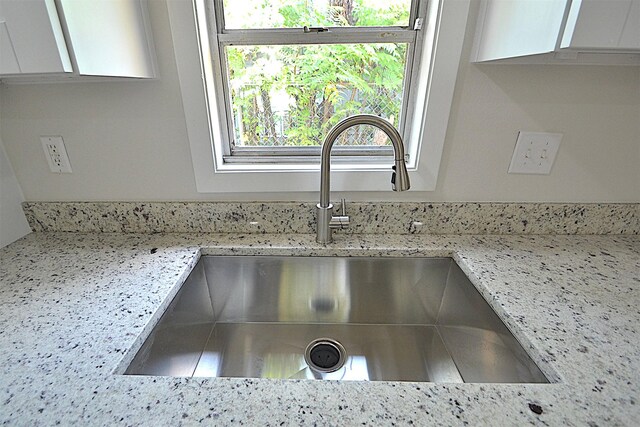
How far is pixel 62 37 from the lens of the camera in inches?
22.3

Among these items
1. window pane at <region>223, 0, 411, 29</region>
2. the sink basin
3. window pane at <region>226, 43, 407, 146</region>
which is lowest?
the sink basin

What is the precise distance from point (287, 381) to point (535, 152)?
0.92 metres

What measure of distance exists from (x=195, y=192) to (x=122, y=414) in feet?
2.09

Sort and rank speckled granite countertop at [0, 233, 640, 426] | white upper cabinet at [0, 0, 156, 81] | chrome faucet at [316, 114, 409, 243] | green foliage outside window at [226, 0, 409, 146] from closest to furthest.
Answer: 1. speckled granite countertop at [0, 233, 640, 426]
2. white upper cabinet at [0, 0, 156, 81]
3. chrome faucet at [316, 114, 409, 243]
4. green foliage outside window at [226, 0, 409, 146]

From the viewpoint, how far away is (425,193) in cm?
96

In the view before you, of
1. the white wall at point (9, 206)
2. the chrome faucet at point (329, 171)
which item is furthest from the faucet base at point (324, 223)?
the white wall at point (9, 206)

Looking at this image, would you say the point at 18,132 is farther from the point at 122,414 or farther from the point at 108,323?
the point at 122,414

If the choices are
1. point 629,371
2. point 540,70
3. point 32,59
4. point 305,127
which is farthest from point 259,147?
point 629,371

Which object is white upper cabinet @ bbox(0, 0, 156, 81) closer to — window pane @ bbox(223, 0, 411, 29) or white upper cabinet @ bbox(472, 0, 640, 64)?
window pane @ bbox(223, 0, 411, 29)

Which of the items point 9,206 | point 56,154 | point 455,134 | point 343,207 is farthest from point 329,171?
point 9,206

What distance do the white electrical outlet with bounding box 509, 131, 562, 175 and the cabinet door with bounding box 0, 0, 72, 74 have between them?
1117mm

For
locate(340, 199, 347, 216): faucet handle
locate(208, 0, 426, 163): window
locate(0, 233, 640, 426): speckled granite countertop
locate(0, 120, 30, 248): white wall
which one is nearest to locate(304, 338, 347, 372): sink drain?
locate(0, 233, 640, 426): speckled granite countertop

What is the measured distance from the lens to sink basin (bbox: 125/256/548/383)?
0.81 meters

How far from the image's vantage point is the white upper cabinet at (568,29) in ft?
1.59
